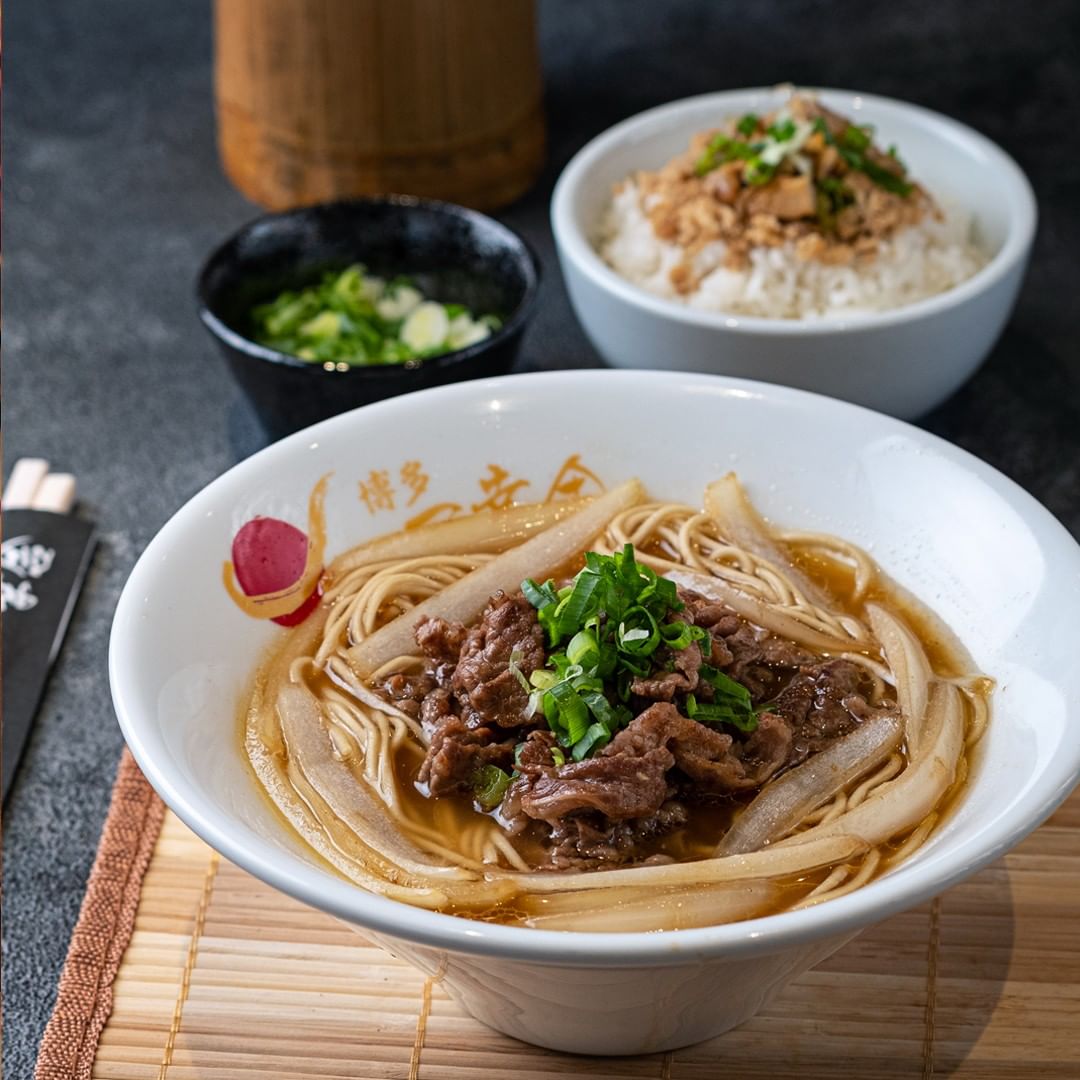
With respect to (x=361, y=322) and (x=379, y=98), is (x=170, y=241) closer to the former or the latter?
Answer: (x=379, y=98)

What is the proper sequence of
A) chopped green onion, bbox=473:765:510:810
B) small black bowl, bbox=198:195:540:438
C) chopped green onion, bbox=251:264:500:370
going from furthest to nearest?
chopped green onion, bbox=251:264:500:370, small black bowl, bbox=198:195:540:438, chopped green onion, bbox=473:765:510:810

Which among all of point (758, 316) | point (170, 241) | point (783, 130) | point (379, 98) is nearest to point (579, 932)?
point (758, 316)

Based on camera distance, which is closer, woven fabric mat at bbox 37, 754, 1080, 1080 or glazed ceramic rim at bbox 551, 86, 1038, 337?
woven fabric mat at bbox 37, 754, 1080, 1080

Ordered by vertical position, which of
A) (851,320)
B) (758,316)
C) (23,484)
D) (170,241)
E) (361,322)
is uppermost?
(851,320)

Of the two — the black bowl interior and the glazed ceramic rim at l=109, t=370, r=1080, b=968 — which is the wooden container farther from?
the glazed ceramic rim at l=109, t=370, r=1080, b=968

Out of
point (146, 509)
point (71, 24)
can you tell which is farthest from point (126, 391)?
point (71, 24)

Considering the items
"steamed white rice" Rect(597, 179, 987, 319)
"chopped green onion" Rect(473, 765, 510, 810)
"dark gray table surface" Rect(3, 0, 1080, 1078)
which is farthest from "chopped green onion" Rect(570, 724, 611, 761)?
"steamed white rice" Rect(597, 179, 987, 319)
